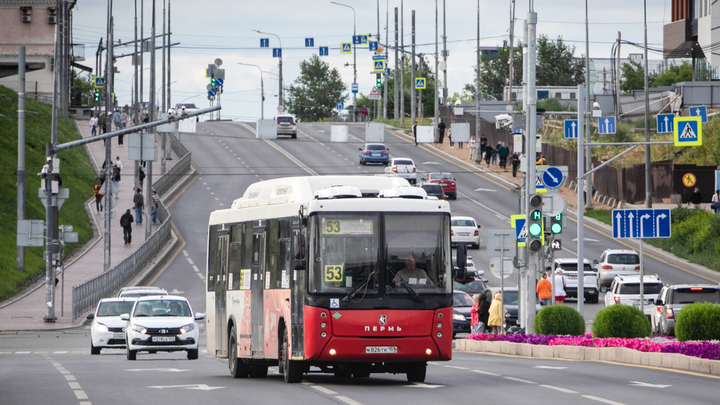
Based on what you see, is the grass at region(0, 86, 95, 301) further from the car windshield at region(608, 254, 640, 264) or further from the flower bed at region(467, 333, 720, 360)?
the flower bed at region(467, 333, 720, 360)

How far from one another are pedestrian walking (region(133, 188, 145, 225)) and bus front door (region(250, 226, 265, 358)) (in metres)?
39.0

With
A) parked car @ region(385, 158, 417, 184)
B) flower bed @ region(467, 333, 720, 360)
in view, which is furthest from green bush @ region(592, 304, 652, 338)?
parked car @ region(385, 158, 417, 184)

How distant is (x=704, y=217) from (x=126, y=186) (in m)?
34.2

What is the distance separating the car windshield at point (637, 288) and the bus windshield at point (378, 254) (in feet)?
69.3

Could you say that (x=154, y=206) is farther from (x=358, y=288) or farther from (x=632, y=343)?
(x=358, y=288)

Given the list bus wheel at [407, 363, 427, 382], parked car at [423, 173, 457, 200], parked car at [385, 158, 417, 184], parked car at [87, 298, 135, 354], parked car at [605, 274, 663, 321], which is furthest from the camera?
parked car at [385, 158, 417, 184]

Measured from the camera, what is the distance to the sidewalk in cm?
3716

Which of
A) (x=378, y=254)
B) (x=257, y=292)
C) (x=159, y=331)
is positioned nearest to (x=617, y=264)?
(x=159, y=331)

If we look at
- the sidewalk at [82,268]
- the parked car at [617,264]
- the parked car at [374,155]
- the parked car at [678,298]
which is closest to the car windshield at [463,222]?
the parked car at [617,264]

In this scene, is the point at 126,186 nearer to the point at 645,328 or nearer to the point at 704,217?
the point at 704,217

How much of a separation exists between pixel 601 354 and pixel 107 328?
42.0 ft

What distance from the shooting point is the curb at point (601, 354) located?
17484mm

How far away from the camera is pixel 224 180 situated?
229 ft

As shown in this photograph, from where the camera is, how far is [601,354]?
68.8 ft
